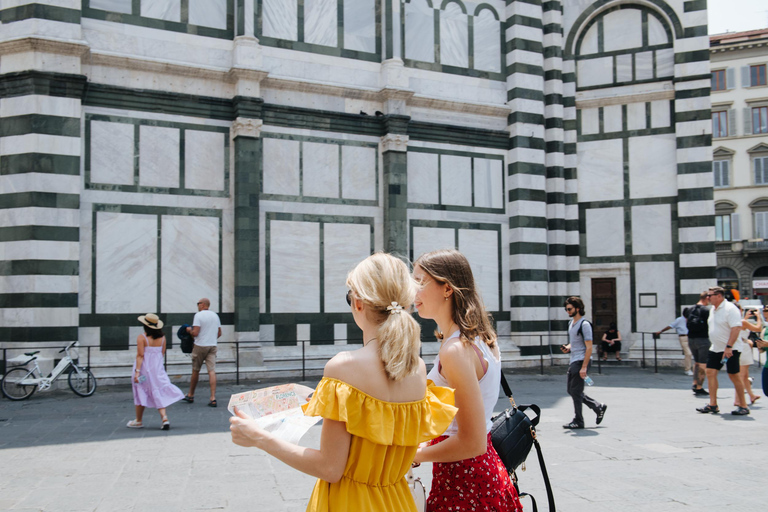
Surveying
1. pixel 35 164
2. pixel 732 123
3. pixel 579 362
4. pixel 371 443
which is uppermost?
pixel 732 123

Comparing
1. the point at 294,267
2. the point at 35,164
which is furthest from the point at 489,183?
the point at 35,164

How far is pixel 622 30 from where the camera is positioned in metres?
17.7

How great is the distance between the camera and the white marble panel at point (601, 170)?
17469mm

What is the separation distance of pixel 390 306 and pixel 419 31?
587 inches

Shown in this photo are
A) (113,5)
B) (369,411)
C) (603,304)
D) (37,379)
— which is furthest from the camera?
(603,304)

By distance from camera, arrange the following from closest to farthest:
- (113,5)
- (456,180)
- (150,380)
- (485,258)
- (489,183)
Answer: (150,380)
(113,5)
(456,180)
(485,258)
(489,183)

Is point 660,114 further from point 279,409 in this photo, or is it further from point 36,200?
point 279,409

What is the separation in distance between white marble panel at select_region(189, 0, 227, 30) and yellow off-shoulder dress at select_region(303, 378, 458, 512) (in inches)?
517

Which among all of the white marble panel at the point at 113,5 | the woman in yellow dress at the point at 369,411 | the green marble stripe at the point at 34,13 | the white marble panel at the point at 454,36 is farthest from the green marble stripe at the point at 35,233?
the woman in yellow dress at the point at 369,411

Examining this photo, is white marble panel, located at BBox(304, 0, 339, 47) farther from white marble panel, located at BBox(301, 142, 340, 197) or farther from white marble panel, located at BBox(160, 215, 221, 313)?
white marble panel, located at BBox(160, 215, 221, 313)

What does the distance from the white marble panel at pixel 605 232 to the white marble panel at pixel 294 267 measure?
7.45m

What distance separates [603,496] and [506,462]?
2.94 metres

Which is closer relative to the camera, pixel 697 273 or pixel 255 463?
pixel 255 463

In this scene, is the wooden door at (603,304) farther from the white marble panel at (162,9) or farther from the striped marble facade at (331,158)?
the white marble panel at (162,9)
